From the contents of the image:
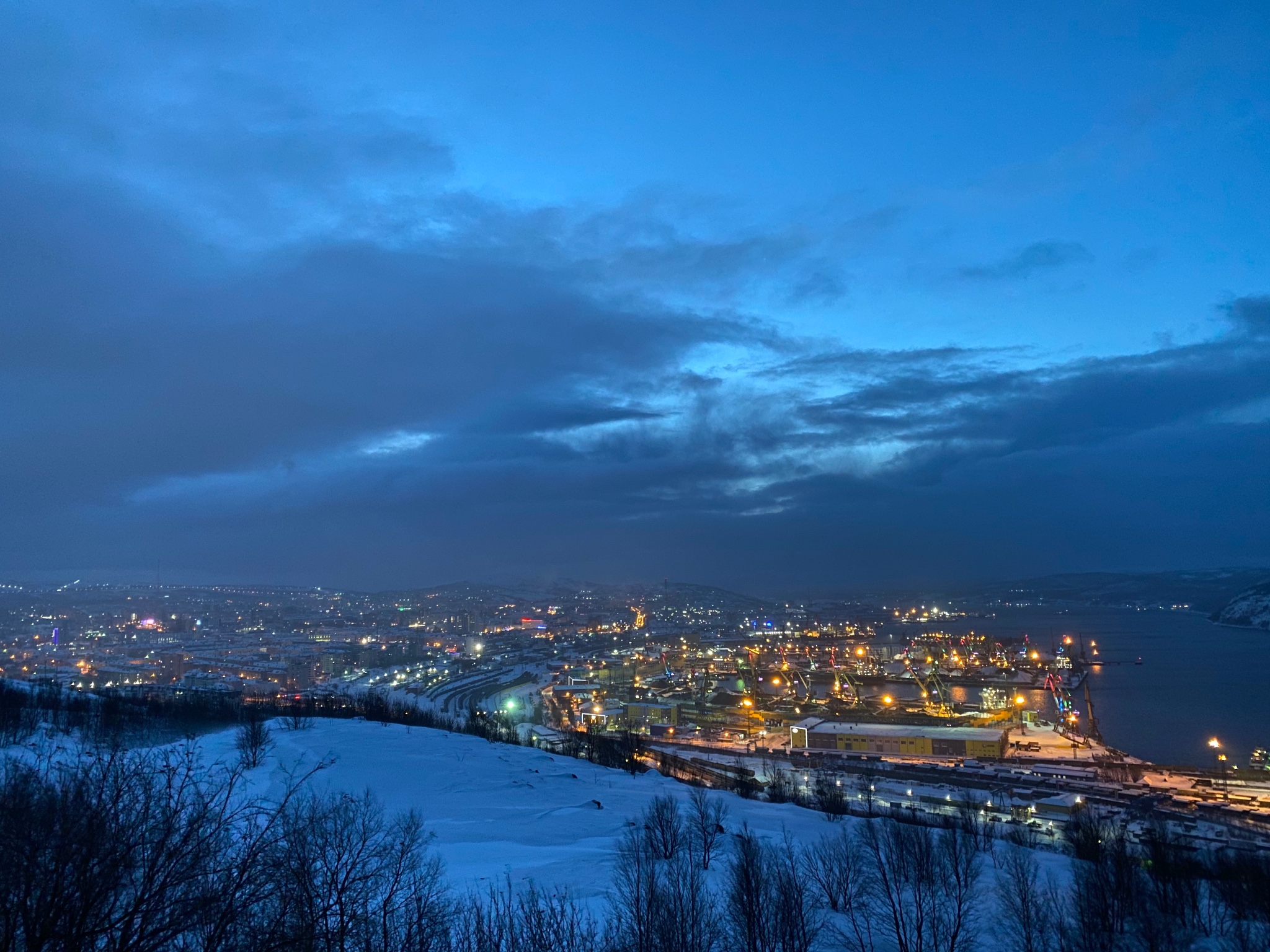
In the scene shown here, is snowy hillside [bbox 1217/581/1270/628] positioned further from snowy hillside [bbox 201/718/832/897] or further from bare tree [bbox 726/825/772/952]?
bare tree [bbox 726/825/772/952]

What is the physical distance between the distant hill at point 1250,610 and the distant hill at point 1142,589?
7270mm

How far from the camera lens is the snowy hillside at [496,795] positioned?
351 inches

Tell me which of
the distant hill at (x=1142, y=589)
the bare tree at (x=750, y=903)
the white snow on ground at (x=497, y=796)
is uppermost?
the bare tree at (x=750, y=903)

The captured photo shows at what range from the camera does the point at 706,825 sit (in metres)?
10.4

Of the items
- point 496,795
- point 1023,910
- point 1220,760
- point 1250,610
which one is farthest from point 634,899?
point 1250,610

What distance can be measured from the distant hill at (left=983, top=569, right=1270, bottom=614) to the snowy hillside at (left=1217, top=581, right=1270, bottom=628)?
7.55 meters

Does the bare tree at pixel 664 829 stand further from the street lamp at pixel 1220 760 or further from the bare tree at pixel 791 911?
the street lamp at pixel 1220 760

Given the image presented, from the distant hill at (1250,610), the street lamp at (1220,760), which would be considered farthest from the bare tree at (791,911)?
the distant hill at (1250,610)

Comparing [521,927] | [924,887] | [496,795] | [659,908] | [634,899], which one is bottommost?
[496,795]

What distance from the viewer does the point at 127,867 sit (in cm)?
296

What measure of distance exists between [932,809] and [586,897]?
1451 cm

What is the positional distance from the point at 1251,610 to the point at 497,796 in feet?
332

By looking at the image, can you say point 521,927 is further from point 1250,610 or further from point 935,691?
point 1250,610

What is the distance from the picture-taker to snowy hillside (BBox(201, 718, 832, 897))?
8906 millimetres
